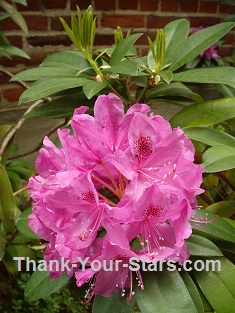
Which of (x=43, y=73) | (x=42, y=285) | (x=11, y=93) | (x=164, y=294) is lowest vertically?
(x=11, y=93)

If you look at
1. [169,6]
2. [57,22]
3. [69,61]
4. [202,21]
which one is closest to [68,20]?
[57,22]

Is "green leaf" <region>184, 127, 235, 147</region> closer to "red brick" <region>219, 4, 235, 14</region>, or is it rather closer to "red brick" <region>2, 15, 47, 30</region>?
"red brick" <region>2, 15, 47, 30</region>

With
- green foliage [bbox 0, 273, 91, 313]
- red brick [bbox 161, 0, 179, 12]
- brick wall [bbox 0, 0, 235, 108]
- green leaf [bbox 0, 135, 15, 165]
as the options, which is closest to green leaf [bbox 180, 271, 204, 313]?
green leaf [bbox 0, 135, 15, 165]

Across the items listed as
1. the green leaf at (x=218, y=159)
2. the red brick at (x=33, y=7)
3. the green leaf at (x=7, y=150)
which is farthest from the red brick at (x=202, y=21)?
the green leaf at (x=218, y=159)

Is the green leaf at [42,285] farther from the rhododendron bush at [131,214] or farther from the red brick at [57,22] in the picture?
the red brick at [57,22]

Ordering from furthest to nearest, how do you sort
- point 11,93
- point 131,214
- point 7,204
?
point 11,93 < point 7,204 < point 131,214

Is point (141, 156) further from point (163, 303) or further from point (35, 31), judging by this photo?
point (35, 31)

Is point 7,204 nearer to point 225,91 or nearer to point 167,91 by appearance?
point 167,91
